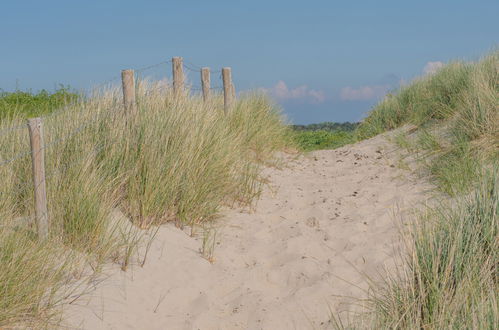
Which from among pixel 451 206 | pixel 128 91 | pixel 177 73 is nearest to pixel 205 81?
pixel 177 73

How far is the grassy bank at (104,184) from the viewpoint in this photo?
13.3 ft

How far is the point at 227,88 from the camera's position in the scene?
35.1 feet

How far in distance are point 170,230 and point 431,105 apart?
6223mm

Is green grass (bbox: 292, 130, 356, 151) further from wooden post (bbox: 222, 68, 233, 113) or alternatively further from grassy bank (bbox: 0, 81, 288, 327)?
grassy bank (bbox: 0, 81, 288, 327)

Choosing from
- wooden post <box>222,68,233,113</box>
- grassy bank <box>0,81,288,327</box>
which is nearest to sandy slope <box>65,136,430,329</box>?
grassy bank <box>0,81,288,327</box>

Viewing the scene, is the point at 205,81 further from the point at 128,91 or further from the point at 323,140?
the point at 323,140

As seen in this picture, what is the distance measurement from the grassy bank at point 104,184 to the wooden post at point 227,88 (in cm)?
240

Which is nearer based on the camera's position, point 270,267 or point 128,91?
point 270,267

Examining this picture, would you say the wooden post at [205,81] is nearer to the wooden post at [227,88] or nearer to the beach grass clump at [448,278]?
the wooden post at [227,88]

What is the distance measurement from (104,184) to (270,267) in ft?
5.41

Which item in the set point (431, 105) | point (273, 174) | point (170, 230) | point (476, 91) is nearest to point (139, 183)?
point (170, 230)

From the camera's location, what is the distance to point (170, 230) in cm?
582

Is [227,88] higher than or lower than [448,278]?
higher

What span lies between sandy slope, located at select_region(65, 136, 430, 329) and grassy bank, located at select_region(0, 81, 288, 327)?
239 mm
